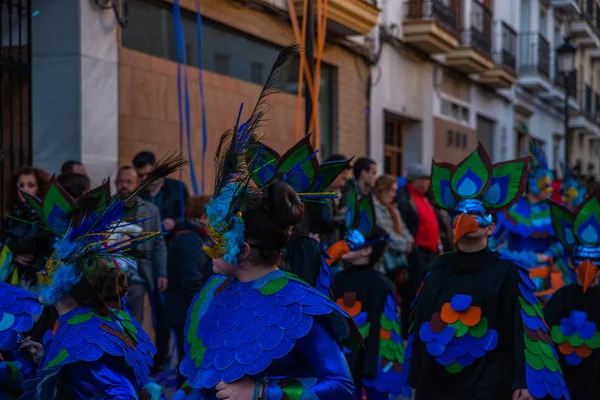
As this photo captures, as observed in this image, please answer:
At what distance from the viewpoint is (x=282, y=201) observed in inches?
121

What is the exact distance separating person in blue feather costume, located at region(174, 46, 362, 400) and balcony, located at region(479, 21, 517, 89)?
20897 millimetres

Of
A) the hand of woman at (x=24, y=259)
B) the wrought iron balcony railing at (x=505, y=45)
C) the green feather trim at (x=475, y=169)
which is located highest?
the wrought iron balcony railing at (x=505, y=45)

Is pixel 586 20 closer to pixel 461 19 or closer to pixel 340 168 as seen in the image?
pixel 461 19

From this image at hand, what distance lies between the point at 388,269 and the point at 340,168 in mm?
3804

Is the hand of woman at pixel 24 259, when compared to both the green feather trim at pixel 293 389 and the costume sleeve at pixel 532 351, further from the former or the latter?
the green feather trim at pixel 293 389

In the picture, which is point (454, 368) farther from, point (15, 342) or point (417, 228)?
point (417, 228)

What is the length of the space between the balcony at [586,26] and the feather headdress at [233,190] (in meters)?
34.8

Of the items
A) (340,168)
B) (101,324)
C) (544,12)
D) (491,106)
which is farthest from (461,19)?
(101,324)

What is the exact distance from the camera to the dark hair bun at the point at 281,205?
3076 mm

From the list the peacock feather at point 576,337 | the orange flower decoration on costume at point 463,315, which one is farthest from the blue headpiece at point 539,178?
the orange flower decoration on costume at point 463,315

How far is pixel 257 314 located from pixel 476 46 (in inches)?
783

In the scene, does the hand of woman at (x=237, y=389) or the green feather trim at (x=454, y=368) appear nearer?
the hand of woman at (x=237, y=389)

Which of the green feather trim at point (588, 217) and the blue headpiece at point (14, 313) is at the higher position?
the green feather trim at point (588, 217)

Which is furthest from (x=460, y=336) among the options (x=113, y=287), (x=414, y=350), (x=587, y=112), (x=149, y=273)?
(x=587, y=112)
